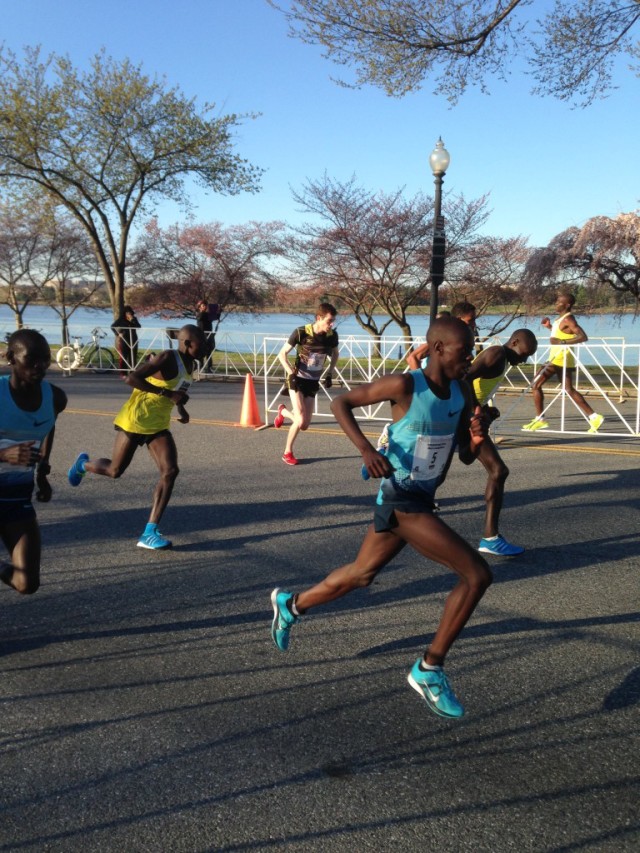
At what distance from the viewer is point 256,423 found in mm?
13609

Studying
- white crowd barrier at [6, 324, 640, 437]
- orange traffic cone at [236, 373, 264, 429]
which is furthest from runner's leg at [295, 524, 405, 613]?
orange traffic cone at [236, 373, 264, 429]

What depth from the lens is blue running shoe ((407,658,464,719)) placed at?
361 centimetres

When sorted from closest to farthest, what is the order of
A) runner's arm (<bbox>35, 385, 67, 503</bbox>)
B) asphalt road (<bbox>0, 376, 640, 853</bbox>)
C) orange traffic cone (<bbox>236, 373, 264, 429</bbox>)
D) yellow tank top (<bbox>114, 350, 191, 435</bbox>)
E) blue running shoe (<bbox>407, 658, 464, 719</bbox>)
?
asphalt road (<bbox>0, 376, 640, 853</bbox>)
blue running shoe (<bbox>407, 658, 464, 719</bbox>)
runner's arm (<bbox>35, 385, 67, 503</bbox>)
yellow tank top (<bbox>114, 350, 191, 435</bbox>)
orange traffic cone (<bbox>236, 373, 264, 429</bbox>)

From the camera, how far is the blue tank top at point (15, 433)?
442 cm

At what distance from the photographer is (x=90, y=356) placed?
24.6 metres

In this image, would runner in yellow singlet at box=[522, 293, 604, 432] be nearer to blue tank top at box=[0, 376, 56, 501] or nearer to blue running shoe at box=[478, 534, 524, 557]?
blue running shoe at box=[478, 534, 524, 557]

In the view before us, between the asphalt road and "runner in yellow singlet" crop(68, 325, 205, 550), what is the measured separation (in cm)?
37

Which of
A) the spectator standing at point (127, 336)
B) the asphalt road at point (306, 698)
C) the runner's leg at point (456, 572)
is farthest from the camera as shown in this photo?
the spectator standing at point (127, 336)

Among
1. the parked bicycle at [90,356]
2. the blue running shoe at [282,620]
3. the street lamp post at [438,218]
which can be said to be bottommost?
the parked bicycle at [90,356]

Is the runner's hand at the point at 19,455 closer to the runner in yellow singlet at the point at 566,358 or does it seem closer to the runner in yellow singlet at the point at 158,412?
the runner in yellow singlet at the point at 158,412

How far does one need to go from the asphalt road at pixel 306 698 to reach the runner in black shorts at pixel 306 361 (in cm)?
298

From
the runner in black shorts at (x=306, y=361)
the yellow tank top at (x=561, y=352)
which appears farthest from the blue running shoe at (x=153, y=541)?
the yellow tank top at (x=561, y=352)

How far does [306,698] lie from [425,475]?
3.95 ft

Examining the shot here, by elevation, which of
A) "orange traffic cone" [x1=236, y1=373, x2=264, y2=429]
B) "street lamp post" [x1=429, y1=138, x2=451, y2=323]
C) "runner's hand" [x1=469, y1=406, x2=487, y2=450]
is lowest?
"orange traffic cone" [x1=236, y1=373, x2=264, y2=429]
